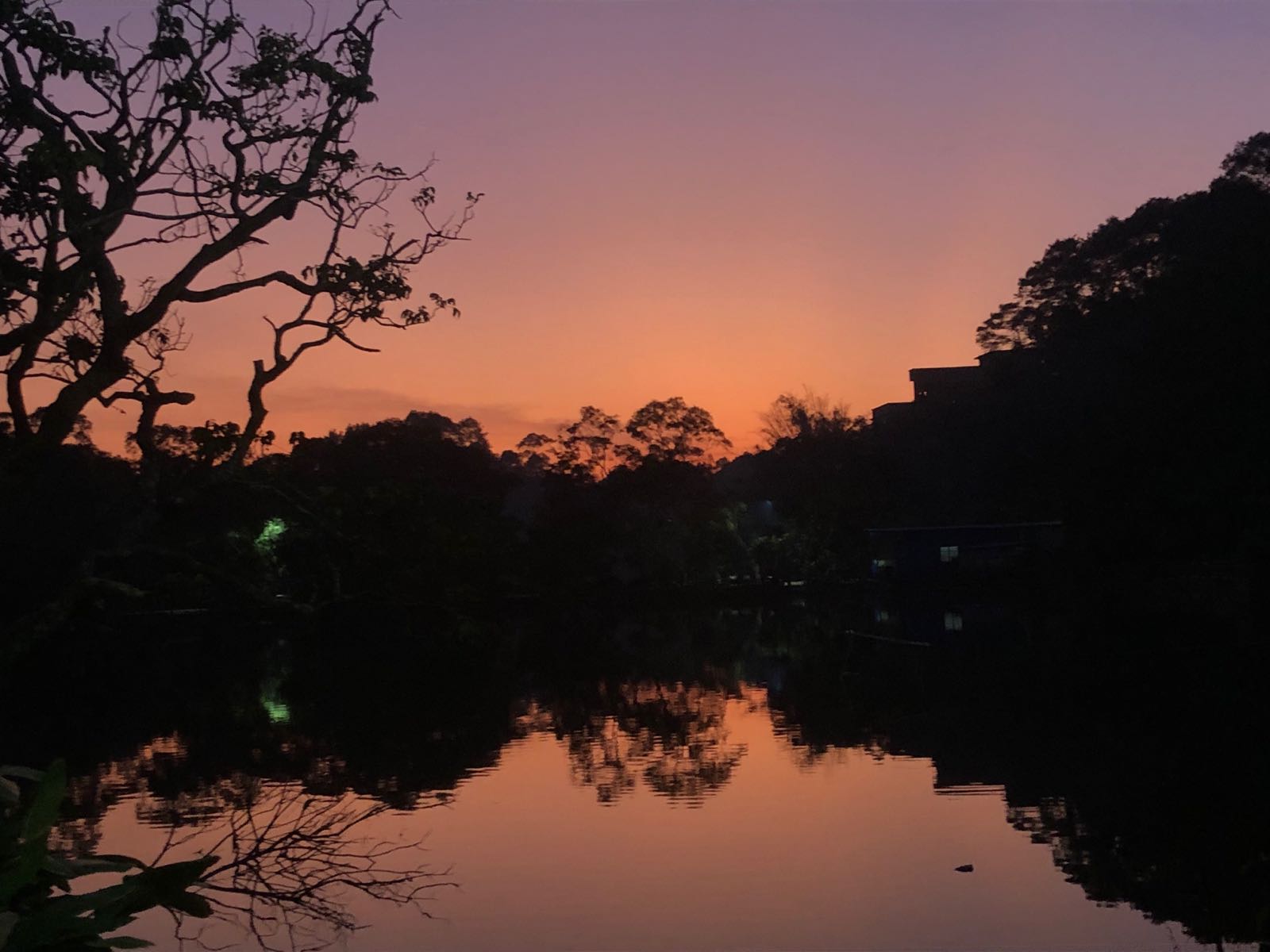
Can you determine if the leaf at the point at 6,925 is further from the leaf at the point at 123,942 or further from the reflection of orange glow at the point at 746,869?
the reflection of orange glow at the point at 746,869

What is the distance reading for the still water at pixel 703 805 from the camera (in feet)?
41.1

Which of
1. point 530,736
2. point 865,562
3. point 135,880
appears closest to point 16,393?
point 135,880

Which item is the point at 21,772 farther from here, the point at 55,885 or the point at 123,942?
the point at 123,942

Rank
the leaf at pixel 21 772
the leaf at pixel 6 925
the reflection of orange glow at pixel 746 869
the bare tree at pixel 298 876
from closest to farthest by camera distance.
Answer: the leaf at pixel 6 925 → the leaf at pixel 21 772 → the bare tree at pixel 298 876 → the reflection of orange glow at pixel 746 869

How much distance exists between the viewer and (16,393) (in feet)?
28.2

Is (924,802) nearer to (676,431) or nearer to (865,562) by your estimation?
(865,562)

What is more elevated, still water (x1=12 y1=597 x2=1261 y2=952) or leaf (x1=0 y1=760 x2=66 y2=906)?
leaf (x1=0 y1=760 x2=66 y2=906)

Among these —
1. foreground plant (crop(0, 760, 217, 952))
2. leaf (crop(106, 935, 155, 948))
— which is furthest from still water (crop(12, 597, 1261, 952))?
leaf (crop(106, 935, 155, 948))

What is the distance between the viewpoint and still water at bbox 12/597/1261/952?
493 inches

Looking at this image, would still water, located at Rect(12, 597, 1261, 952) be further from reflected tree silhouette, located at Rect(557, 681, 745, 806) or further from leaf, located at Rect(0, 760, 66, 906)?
leaf, located at Rect(0, 760, 66, 906)

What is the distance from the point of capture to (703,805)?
18.5 meters

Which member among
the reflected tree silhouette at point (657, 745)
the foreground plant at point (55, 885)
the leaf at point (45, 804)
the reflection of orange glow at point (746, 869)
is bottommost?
the reflection of orange glow at point (746, 869)

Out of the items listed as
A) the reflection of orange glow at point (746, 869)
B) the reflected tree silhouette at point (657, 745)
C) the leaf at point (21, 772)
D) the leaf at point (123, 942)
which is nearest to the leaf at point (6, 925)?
the leaf at point (123, 942)

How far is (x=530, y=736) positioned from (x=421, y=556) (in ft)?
54.9
